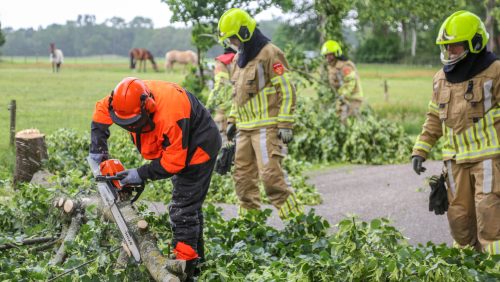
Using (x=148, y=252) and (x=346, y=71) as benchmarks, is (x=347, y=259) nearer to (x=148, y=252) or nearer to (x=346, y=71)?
(x=148, y=252)

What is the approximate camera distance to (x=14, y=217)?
6652 millimetres

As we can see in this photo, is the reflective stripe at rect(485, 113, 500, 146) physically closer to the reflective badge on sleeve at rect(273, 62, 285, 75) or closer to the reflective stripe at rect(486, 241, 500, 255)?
the reflective stripe at rect(486, 241, 500, 255)

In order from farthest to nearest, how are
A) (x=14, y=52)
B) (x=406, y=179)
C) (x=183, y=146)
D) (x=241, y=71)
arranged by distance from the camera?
1. (x=14, y=52)
2. (x=406, y=179)
3. (x=241, y=71)
4. (x=183, y=146)

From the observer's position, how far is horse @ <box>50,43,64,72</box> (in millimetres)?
23391

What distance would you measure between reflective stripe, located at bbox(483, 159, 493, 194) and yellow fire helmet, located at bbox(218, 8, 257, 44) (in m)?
2.65

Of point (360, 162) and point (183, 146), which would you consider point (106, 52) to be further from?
point (183, 146)

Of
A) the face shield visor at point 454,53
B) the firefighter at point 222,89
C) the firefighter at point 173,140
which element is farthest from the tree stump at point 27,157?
the face shield visor at point 454,53

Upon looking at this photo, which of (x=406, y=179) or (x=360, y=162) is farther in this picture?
(x=360, y=162)

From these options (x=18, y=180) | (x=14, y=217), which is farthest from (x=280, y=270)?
(x=18, y=180)

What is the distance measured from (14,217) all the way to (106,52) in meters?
23.9

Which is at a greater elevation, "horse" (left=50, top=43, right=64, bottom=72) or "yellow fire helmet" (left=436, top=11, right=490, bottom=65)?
"yellow fire helmet" (left=436, top=11, right=490, bottom=65)

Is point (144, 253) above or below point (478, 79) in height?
below

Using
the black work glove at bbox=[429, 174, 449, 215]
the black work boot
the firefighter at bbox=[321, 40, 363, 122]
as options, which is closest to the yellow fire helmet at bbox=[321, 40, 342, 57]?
the firefighter at bbox=[321, 40, 363, 122]

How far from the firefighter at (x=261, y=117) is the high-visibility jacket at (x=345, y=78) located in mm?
6523
